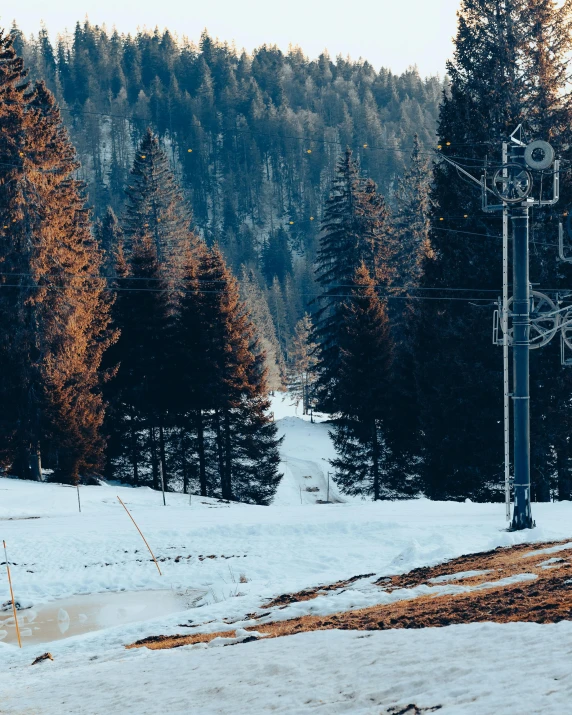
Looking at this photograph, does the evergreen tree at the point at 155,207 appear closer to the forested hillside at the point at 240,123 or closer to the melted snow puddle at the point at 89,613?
the melted snow puddle at the point at 89,613

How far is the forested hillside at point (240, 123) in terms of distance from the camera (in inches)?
6048

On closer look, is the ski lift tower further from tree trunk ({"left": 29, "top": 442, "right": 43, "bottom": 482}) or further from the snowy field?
tree trunk ({"left": 29, "top": 442, "right": 43, "bottom": 482})

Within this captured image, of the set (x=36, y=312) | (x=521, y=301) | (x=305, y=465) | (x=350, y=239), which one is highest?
(x=350, y=239)

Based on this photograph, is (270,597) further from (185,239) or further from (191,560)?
(185,239)

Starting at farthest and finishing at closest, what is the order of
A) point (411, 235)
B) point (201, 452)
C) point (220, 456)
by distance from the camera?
1. point (411, 235)
2. point (201, 452)
3. point (220, 456)

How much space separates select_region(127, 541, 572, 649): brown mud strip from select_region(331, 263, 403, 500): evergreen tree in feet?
68.6

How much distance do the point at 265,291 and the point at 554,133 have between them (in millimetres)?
92066

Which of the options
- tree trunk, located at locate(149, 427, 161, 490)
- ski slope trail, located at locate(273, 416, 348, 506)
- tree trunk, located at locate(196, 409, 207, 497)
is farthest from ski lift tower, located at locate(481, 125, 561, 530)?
tree trunk, located at locate(149, 427, 161, 490)

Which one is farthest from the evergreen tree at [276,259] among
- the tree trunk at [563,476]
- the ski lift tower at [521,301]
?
the ski lift tower at [521,301]

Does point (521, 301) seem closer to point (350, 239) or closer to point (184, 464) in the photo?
point (184, 464)

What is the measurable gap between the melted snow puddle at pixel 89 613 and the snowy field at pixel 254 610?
0.45 ft

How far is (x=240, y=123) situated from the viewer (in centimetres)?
16725

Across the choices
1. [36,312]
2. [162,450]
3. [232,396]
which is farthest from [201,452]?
[36,312]

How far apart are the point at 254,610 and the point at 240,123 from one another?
16402cm
